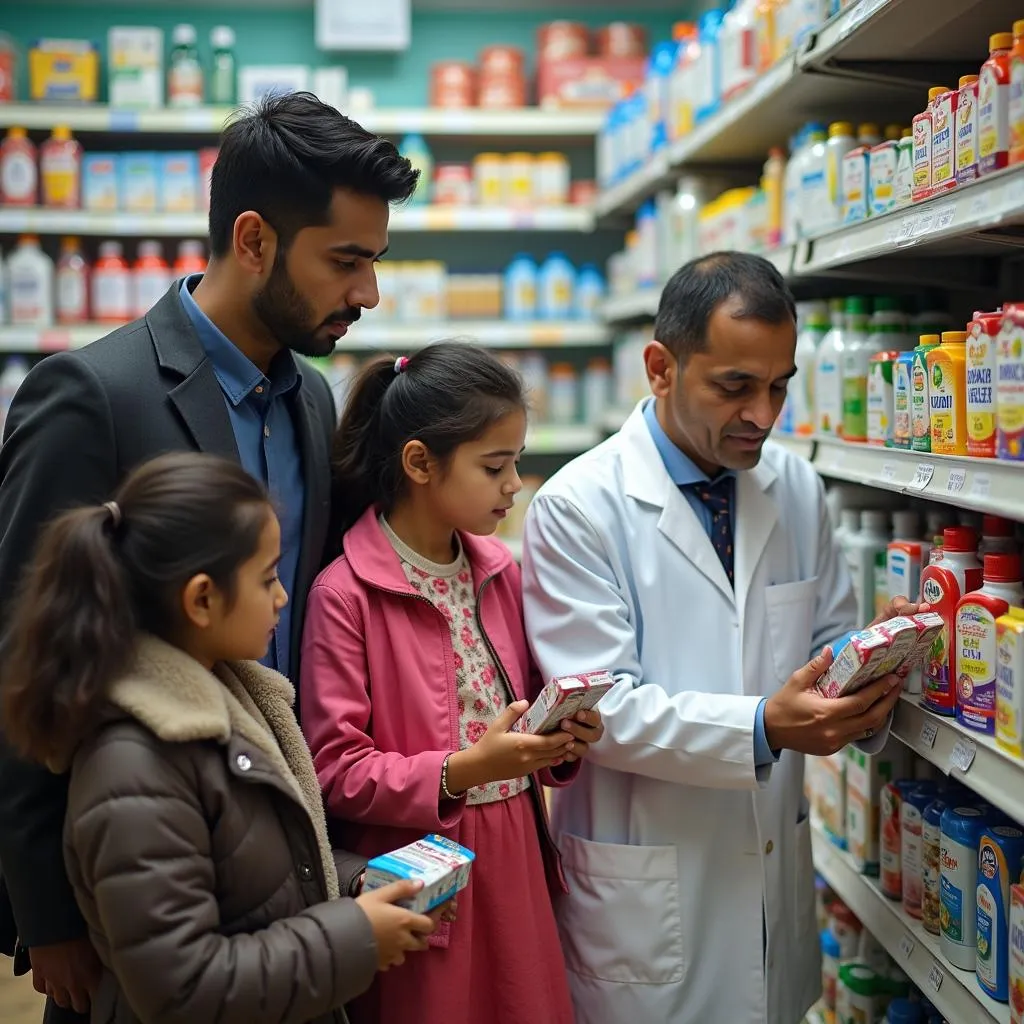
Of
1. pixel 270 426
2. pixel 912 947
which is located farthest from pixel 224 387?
pixel 912 947

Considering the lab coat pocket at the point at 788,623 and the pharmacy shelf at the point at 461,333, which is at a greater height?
the pharmacy shelf at the point at 461,333

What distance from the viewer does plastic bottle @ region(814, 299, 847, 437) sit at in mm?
2283

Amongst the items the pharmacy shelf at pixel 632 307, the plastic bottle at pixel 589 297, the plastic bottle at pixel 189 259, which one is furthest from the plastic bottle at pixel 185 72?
the pharmacy shelf at pixel 632 307

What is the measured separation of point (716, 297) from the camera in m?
1.91

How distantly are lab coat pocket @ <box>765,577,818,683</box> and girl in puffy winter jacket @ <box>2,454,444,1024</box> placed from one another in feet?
2.72

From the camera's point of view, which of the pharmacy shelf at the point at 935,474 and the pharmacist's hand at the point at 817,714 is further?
the pharmacist's hand at the point at 817,714

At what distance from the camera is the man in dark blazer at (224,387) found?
1.54 m

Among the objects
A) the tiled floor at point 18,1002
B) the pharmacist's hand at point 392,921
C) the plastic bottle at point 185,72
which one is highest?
the plastic bottle at point 185,72

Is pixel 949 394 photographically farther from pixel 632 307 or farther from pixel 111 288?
pixel 111 288

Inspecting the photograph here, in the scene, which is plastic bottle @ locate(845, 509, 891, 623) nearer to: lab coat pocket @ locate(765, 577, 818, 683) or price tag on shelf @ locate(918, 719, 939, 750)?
→ lab coat pocket @ locate(765, 577, 818, 683)

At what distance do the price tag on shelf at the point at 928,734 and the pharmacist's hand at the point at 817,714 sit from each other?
0.07m

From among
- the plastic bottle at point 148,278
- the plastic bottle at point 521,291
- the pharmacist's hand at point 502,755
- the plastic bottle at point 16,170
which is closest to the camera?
the pharmacist's hand at point 502,755

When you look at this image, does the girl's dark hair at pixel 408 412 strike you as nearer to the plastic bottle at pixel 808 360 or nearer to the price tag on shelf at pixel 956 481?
the price tag on shelf at pixel 956 481

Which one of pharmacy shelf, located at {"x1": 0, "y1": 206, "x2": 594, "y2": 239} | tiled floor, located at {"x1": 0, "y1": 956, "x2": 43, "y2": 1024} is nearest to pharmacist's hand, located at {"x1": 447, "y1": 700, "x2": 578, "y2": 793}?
tiled floor, located at {"x1": 0, "y1": 956, "x2": 43, "y2": 1024}
